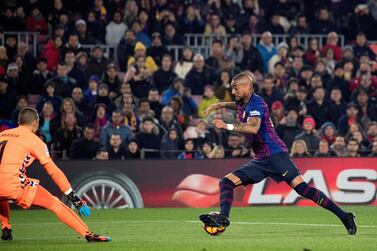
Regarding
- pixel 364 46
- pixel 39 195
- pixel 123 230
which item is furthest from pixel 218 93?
pixel 39 195

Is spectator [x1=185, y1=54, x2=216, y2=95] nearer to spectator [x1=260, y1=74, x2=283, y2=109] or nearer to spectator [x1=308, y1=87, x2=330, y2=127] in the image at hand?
spectator [x1=260, y1=74, x2=283, y2=109]

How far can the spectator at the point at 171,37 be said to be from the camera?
2605cm

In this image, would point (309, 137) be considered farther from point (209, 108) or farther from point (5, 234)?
point (5, 234)

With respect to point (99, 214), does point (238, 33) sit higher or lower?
higher

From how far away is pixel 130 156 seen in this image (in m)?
21.6

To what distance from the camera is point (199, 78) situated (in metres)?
24.9

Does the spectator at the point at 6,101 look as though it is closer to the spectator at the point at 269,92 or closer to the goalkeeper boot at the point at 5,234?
the spectator at the point at 269,92

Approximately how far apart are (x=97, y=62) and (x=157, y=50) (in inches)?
64.1

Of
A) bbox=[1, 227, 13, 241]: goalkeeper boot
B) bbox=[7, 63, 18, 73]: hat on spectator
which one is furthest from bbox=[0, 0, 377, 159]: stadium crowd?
bbox=[1, 227, 13, 241]: goalkeeper boot

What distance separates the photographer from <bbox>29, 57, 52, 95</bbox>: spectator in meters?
23.9

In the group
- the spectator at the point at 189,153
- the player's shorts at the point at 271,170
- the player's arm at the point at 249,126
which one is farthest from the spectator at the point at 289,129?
the player's arm at the point at 249,126

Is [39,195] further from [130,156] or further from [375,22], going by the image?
[375,22]

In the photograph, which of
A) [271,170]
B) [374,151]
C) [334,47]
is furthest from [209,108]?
[334,47]

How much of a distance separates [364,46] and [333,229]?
43.2ft
